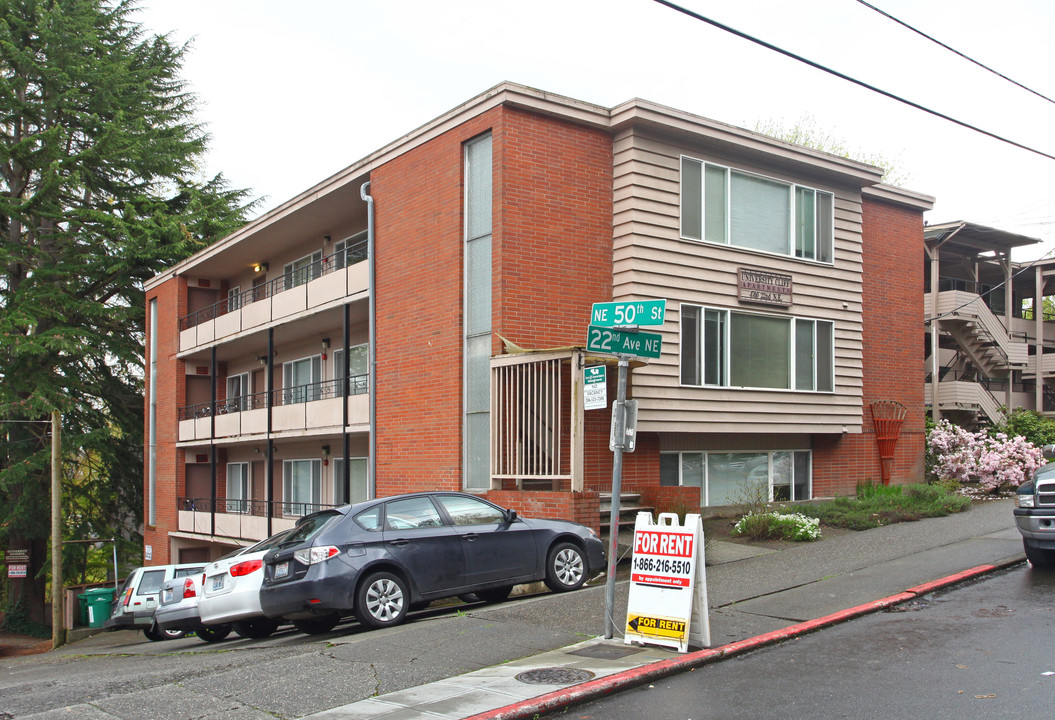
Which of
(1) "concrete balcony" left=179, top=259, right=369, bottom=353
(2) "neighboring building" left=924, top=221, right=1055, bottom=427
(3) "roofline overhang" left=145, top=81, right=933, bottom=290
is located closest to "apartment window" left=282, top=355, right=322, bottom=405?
(1) "concrete balcony" left=179, top=259, right=369, bottom=353

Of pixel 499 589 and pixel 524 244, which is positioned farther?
pixel 524 244

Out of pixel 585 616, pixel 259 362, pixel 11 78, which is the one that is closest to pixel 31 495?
pixel 259 362

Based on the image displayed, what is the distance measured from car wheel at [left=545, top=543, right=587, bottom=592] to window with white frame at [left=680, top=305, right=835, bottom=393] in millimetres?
5439

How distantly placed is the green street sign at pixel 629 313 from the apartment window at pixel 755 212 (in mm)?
8514

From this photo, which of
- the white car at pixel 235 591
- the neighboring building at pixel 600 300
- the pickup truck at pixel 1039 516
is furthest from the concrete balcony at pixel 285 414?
the pickup truck at pixel 1039 516

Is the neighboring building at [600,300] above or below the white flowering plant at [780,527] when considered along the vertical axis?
above

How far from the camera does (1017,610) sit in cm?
947

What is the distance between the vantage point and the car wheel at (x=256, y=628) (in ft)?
42.9

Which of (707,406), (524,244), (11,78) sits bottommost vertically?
(707,406)

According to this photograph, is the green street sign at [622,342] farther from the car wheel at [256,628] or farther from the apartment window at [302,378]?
the apartment window at [302,378]

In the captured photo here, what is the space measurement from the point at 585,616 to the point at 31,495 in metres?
26.6

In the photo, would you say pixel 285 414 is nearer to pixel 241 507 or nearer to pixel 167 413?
pixel 241 507

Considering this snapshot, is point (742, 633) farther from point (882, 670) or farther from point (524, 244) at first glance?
point (524, 244)

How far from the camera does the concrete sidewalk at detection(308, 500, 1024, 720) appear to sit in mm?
7336
